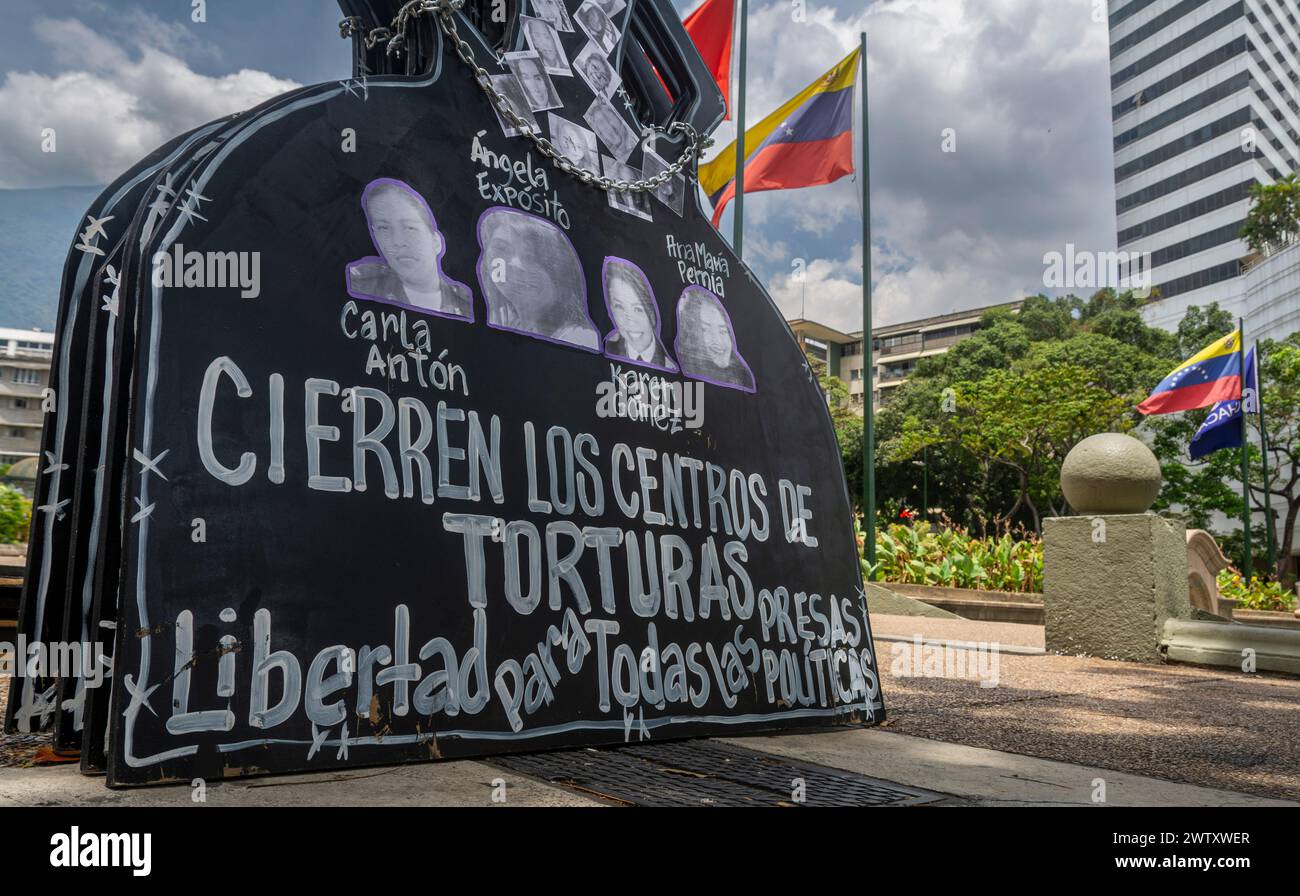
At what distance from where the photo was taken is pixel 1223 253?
219ft

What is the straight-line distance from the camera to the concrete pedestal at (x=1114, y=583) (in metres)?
7.82

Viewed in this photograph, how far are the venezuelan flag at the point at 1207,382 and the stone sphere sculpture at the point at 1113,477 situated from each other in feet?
40.5

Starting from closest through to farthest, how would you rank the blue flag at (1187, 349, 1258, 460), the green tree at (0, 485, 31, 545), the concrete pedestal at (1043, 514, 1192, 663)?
the concrete pedestal at (1043, 514, 1192, 663) → the green tree at (0, 485, 31, 545) → the blue flag at (1187, 349, 1258, 460)

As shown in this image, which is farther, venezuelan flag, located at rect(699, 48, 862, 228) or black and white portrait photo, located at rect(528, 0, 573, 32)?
venezuelan flag, located at rect(699, 48, 862, 228)

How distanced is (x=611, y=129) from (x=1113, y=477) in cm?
558

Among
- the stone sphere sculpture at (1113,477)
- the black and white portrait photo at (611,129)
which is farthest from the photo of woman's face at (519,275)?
the stone sphere sculpture at (1113,477)

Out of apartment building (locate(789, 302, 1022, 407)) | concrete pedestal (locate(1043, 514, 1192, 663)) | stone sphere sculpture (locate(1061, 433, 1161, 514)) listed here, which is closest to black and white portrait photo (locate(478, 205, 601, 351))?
stone sphere sculpture (locate(1061, 433, 1161, 514))

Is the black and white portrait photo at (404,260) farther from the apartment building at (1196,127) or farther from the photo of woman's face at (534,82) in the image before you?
the apartment building at (1196,127)

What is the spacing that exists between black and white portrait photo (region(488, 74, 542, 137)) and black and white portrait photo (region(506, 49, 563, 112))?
1.1 inches

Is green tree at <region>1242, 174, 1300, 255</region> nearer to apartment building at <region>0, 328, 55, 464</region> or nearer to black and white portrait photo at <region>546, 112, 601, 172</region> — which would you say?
black and white portrait photo at <region>546, 112, 601, 172</region>

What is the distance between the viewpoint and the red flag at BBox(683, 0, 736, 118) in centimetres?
1219

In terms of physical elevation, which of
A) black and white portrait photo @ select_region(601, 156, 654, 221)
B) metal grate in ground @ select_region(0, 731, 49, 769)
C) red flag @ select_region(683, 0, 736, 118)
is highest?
red flag @ select_region(683, 0, 736, 118)

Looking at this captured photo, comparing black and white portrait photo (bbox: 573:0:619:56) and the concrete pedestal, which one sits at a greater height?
black and white portrait photo (bbox: 573:0:619:56)

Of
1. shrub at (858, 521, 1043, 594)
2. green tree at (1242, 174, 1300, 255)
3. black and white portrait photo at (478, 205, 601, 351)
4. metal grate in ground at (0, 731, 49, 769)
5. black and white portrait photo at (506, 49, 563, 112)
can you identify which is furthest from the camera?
green tree at (1242, 174, 1300, 255)
